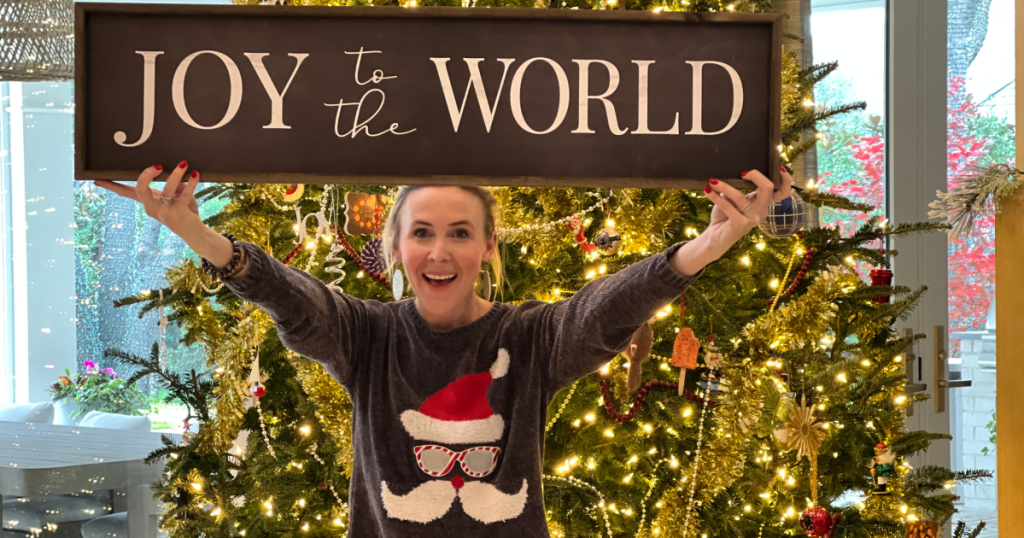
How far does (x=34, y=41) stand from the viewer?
275cm

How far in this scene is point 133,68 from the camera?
0.85m

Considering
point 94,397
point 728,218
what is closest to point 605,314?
point 728,218

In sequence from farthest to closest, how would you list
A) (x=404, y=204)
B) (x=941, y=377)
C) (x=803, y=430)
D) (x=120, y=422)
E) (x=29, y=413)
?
(x=29, y=413), (x=120, y=422), (x=941, y=377), (x=803, y=430), (x=404, y=204)

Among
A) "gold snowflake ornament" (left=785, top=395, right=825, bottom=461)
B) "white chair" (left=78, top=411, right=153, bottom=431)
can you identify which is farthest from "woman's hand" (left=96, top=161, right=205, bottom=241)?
"white chair" (left=78, top=411, right=153, bottom=431)

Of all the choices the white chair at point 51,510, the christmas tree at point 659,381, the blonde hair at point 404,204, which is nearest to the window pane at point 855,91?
the christmas tree at point 659,381

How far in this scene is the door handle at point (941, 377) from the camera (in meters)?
2.82

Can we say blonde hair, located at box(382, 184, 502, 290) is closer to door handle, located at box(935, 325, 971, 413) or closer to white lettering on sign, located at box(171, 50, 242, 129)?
white lettering on sign, located at box(171, 50, 242, 129)

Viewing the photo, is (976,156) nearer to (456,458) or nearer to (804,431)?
(804,431)

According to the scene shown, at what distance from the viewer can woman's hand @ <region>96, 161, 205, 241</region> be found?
2.70 feet

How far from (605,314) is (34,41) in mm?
2607

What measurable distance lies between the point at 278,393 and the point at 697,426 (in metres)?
0.98

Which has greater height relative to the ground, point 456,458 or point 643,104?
point 643,104

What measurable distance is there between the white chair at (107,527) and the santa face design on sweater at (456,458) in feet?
8.25

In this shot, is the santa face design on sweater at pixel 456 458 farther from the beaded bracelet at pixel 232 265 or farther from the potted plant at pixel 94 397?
the potted plant at pixel 94 397
